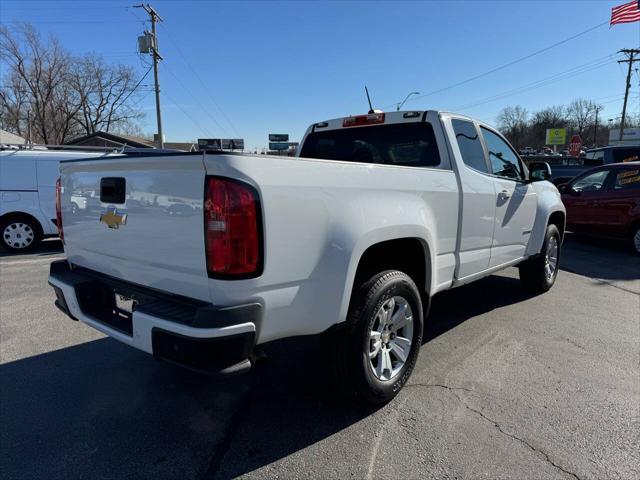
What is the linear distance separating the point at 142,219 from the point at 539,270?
4892mm

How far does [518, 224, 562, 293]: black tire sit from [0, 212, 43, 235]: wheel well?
30.0ft

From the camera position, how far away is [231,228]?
2.03 metres

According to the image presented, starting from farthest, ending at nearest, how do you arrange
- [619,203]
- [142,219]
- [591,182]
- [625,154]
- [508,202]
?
[625,154]
[591,182]
[619,203]
[508,202]
[142,219]

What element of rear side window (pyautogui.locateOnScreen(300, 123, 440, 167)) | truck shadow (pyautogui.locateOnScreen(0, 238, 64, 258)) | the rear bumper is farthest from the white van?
the rear bumper

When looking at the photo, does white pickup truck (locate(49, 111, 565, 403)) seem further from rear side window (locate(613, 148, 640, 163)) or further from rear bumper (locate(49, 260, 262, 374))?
rear side window (locate(613, 148, 640, 163))

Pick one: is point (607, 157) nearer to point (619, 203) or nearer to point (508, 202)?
point (619, 203)

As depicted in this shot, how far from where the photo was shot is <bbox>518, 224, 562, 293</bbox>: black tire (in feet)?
17.8

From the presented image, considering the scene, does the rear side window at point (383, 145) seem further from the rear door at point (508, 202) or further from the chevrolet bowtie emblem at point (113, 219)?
the chevrolet bowtie emblem at point (113, 219)

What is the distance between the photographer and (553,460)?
2.42 m

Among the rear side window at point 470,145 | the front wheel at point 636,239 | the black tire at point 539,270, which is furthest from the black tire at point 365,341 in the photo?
the front wheel at point 636,239

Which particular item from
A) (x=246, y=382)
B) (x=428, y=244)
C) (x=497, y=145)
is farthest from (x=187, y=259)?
(x=497, y=145)

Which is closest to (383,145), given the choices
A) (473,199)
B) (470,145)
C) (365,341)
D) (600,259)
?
(470,145)

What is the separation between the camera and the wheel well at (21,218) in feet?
28.6

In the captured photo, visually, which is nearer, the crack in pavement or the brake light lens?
the crack in pavement
